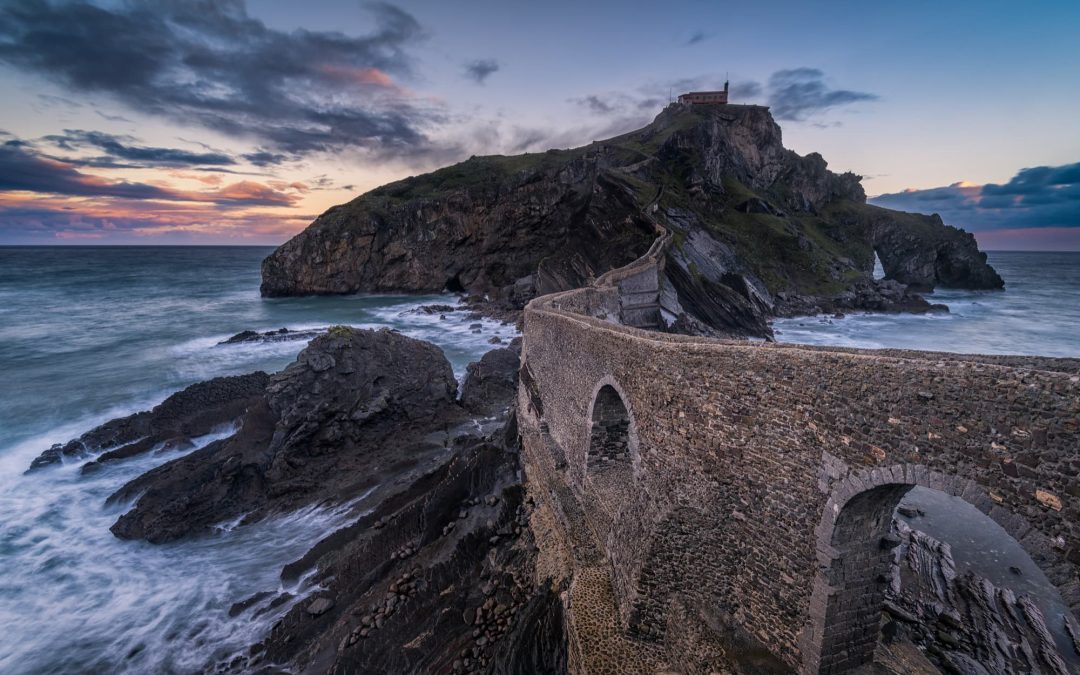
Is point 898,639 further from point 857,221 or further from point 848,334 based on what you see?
point 857,221

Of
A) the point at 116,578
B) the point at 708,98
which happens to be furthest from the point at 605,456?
the point at 708,98

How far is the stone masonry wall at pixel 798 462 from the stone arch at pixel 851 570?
31mm

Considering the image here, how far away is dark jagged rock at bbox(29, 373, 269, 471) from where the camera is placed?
20.6 meters

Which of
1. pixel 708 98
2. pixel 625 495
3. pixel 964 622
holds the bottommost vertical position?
pixel 964 622

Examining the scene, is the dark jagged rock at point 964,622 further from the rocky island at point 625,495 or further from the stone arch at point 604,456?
the stone arch at point 604,456

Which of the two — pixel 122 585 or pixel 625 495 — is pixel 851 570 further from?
pixel 122 585

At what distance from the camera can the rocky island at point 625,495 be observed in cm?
548

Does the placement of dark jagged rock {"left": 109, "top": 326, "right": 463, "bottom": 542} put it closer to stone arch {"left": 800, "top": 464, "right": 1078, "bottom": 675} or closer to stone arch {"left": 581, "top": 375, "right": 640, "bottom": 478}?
stone arch {"left": 581, "top": 375, "right": 640, "bottom": 478}

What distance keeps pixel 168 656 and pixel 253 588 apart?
215 centimetres

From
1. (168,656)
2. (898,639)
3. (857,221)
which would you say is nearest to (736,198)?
(857,221)

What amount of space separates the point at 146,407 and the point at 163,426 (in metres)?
5.54

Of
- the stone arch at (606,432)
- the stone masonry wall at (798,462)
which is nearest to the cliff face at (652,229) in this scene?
the stone arch at (606,432)

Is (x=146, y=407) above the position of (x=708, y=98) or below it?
below

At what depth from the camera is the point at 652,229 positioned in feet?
146
